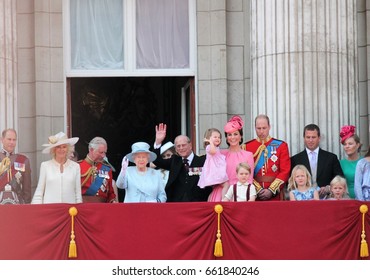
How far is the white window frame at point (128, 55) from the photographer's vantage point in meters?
19.5

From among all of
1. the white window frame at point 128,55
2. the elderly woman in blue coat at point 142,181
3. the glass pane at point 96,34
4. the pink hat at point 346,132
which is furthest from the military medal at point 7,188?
the pink hat at point 346,132

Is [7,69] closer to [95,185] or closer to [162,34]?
[95,185]

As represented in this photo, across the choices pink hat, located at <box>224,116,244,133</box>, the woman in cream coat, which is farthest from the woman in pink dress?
the woman in cream coat

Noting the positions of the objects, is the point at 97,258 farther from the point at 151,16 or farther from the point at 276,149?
the point at 151,16

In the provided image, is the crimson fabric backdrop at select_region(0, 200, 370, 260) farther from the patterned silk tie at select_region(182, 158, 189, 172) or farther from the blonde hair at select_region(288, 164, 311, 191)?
the patterned silk tie at select_region(182, 158, 189, 172)

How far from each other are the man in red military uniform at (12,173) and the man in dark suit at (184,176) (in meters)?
2.05

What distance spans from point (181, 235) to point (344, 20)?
4892mm

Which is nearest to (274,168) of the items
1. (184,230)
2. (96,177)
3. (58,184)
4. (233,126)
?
(233,126)

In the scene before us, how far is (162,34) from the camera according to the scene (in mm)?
19688

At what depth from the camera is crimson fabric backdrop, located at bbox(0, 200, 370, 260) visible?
15102mm

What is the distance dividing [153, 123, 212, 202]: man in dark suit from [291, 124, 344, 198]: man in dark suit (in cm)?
145

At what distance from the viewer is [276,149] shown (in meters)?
16.4
